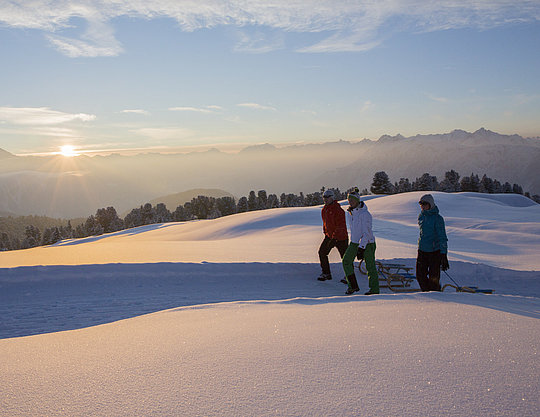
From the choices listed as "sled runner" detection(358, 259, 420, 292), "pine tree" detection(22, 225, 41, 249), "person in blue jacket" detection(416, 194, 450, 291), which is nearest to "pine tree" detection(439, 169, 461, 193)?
"sled runner" detection(358, 259, 420, 292)

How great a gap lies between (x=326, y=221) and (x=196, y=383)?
6.98m

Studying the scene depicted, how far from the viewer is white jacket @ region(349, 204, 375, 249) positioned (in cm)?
799

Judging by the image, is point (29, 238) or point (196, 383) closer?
point (196, 383)

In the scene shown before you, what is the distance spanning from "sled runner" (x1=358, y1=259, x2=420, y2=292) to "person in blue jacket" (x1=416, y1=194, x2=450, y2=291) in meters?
1.43

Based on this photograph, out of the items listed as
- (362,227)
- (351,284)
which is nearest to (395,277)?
(351,284)

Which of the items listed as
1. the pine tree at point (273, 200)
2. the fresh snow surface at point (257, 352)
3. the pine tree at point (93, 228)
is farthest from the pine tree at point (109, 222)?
the fresh snow surface at point (257, 352)

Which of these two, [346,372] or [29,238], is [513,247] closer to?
[346,372]

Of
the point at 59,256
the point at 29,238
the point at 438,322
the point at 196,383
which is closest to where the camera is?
the point at 196,383

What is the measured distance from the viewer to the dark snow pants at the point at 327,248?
31.1 ft

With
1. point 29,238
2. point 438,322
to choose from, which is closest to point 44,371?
point 438,322

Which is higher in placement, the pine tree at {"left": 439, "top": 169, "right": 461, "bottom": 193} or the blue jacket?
the pine tree at {"left": 439, "top": 169, "right": 461, "bottom": 193}

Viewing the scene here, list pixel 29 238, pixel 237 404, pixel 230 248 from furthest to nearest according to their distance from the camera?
pixel 29 238 → pixel 230 248 → pixel 237 404

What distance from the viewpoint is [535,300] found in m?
6.73

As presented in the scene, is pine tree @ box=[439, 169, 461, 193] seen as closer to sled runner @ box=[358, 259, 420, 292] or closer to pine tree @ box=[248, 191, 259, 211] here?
pine tree @ box=[248, 191, 259, 211]
